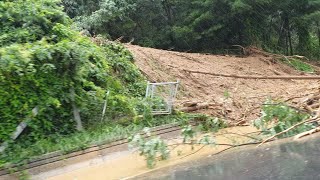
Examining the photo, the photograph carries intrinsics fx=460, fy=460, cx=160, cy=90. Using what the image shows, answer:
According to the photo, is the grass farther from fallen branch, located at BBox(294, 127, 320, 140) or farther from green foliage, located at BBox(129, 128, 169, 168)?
fallen branch, located at BBox(294, 127, 320, 140)

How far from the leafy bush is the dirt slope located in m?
2.64

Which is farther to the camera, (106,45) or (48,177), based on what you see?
(106,45)

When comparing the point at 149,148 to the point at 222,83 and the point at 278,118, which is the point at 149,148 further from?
the point at 222,83

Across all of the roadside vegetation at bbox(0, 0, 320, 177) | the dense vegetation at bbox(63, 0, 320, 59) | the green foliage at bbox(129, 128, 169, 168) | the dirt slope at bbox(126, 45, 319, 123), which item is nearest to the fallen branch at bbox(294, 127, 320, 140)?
the roadside vegetation at bbox(0, 0, 320, 177)

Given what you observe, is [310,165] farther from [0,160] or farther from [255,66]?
[255,66]

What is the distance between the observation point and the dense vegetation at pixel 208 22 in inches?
952

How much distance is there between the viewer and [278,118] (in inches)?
437

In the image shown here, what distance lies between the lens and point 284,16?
26.4 m

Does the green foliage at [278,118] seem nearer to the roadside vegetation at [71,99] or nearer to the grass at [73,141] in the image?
the roadside vegetation at [71,99]

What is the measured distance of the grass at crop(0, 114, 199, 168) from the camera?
9.81 metres

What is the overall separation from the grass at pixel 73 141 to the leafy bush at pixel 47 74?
12.7 inches

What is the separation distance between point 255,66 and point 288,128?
1088 cm

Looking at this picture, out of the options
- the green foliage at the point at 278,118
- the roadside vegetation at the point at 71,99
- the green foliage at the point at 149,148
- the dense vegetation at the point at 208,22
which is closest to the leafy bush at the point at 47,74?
the roadside vegetation at the point at 71,99

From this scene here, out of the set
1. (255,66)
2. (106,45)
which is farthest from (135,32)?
(106,45)
